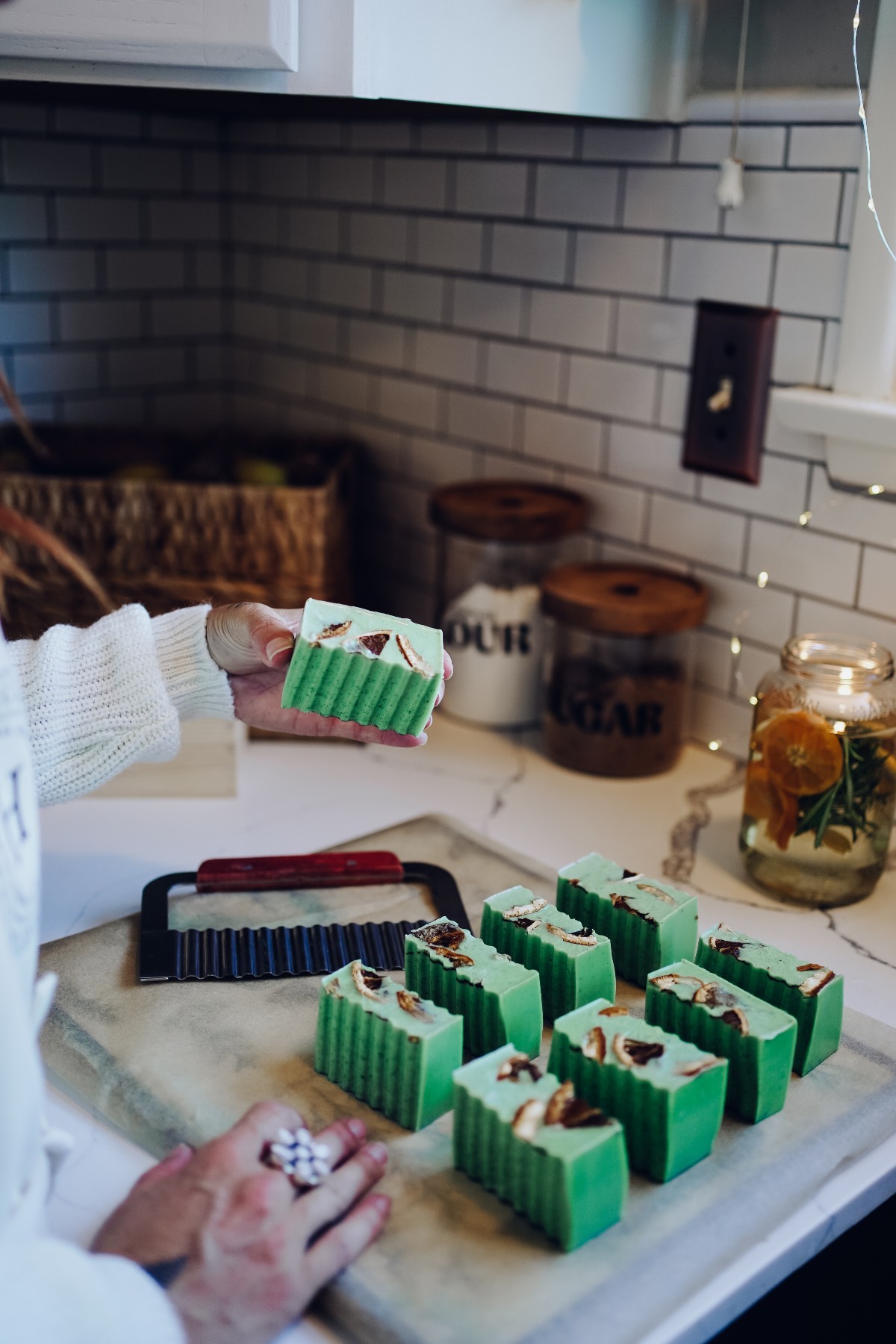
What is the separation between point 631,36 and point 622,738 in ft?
2.41

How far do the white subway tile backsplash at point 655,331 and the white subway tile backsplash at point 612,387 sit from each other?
0.06 feet

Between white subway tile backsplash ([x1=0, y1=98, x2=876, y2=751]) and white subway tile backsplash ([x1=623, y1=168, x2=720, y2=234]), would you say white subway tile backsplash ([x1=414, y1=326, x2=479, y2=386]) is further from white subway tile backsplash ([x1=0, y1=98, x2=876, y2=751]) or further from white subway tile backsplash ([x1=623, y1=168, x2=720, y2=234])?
white subway tile backsplash ([x1=623, y1=168, x2=720, y2=234])

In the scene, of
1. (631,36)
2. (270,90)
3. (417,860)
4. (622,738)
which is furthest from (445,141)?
(417,860)

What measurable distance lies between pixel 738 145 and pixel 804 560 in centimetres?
44

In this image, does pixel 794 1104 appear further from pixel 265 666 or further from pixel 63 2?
pixel 63 2

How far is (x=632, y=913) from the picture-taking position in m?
1.00

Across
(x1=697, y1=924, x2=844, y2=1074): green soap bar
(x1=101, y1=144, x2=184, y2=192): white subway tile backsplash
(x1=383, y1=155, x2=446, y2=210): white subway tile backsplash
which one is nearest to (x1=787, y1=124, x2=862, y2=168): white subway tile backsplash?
(x1=383, y1=155, x2=446, y2=210): white subway tile backsplash

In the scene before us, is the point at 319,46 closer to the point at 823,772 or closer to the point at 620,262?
the point at 620,262

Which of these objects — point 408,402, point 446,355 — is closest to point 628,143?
point 446,355

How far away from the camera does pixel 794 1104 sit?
878 millimetres

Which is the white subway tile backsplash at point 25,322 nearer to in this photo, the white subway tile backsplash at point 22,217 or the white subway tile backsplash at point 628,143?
the white subway tile backsplash at point 22,217

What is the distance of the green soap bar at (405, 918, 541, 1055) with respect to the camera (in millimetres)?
887

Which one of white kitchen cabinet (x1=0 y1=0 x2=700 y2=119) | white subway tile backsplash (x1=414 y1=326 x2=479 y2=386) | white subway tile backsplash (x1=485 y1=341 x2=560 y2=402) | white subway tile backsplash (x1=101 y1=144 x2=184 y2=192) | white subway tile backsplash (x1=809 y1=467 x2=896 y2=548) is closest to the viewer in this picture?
white kitchen cabinet (x1=0 y1=0 x2=700 y2=119)

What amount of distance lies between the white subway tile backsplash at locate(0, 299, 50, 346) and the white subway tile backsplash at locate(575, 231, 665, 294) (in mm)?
770
